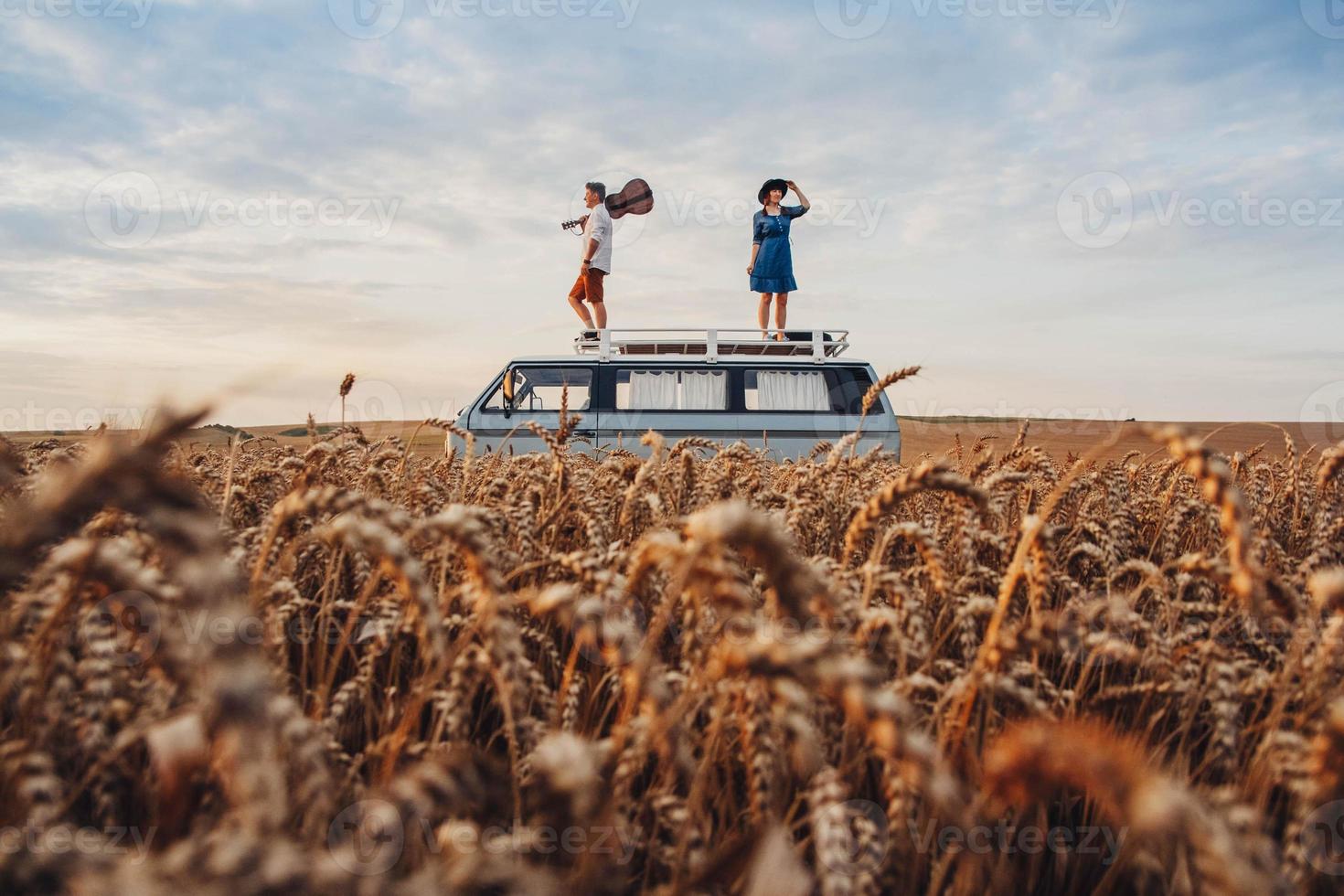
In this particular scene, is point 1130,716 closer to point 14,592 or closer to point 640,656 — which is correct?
point 640,656

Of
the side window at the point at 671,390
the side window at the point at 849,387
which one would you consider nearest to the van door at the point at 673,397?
the side window at the point at 671,390

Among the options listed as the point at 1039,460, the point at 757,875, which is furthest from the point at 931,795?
the point at 1039,460

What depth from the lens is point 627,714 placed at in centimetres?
115

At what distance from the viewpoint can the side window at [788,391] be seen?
1131 cm

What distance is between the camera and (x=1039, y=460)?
3736 millimetres

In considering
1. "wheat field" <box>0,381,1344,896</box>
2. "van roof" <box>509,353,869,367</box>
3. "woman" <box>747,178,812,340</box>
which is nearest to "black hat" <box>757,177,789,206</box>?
"woman" <box>747,178,812,340</box>

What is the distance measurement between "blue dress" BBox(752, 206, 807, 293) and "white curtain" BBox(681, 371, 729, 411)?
202 centimetres
